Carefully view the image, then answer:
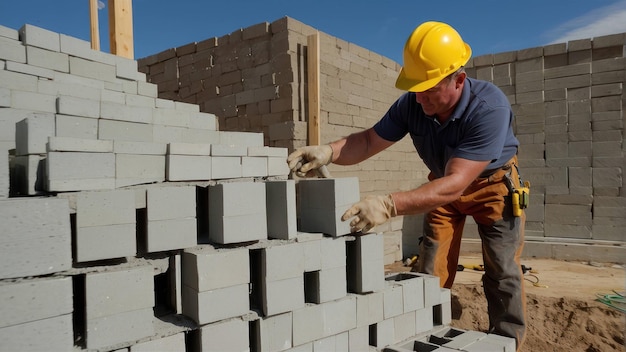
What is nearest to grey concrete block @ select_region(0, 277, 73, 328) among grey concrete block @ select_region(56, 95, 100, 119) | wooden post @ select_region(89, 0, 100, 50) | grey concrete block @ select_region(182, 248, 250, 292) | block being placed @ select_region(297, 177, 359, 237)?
grey concrete block @ select_region(182, 248, 250, 292)

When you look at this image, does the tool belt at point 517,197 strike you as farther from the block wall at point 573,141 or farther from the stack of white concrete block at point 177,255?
the block wall at point 573,141

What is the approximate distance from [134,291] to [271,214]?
35.9 inches

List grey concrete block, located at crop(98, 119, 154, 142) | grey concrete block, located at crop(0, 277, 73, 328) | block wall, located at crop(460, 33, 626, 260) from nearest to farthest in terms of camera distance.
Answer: grey concrete block, located at crop(0, 277, 73, 328) → grey concrete block, located at crop(98, 119, 154, 142) → block wall, located at crop(460, 33, 626, 260)

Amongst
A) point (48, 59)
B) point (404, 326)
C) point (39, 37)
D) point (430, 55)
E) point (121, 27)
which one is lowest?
point (404, 326)

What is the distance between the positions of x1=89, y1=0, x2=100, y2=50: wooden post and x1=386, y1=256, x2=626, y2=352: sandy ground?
244 inches

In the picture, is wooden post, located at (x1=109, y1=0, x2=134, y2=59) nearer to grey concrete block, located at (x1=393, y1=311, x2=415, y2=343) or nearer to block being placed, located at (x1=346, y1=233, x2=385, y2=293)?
block being placed, located at (x1=346, y1=233, x2=385, y2=293)

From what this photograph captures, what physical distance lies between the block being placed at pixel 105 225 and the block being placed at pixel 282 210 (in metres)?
0.84

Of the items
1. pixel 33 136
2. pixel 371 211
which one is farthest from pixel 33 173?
pixel 371 211

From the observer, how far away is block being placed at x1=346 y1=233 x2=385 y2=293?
277 centimetres

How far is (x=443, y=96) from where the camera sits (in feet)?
9.32

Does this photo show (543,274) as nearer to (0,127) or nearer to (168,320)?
(168,320)

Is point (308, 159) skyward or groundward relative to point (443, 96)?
groundward

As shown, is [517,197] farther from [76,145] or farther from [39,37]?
[39,37]

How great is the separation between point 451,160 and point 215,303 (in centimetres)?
175
